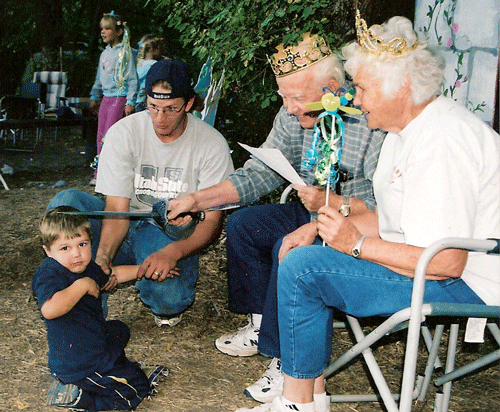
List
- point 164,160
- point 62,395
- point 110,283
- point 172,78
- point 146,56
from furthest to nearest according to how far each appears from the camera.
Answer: point 146,56 < point 164,160 < point 172,78 < point 110,283 < point 62,395

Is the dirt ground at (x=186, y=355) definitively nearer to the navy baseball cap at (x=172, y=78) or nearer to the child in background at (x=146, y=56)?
the navy baseball cap at (x=172, y=78)

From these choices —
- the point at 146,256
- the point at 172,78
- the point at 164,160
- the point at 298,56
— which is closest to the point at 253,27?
the point at 172,78

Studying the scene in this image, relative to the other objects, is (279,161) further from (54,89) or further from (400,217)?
(54,89)

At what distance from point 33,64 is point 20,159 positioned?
8092 mm

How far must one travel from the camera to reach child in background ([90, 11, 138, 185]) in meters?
7.64

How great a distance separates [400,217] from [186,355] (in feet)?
5.47

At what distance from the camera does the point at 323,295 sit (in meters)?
2.31

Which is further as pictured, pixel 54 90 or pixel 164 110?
pixel 54 90

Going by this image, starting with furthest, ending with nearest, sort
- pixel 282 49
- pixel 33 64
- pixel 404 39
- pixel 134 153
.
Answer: pixel 33 64 → pixel 134 153 → pixel 282 49 → pixel 404 39

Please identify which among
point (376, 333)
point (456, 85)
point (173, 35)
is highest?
point (173, 35)

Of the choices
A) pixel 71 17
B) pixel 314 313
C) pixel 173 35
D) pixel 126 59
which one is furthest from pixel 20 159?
pixel 71 17

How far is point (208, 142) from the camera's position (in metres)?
3.59

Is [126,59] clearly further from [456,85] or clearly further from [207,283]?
[456,85]

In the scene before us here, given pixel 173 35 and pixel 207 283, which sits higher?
pixel 173 35
